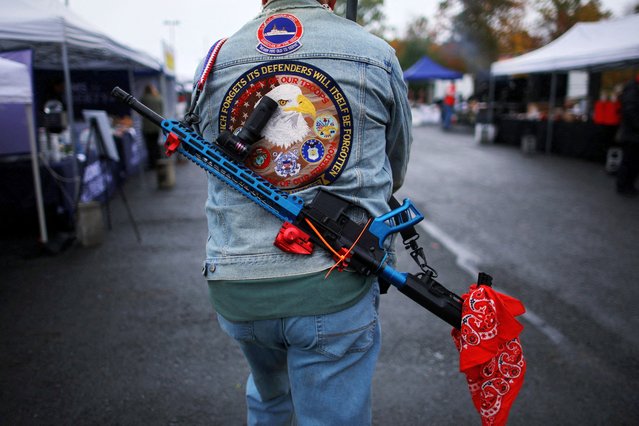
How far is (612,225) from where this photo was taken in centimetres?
666

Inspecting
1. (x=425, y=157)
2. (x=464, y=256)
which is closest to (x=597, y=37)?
(x=425, y=157)

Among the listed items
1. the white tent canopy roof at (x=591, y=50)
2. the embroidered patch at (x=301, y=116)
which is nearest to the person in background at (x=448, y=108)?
the white tent canopy roof at (x=591, y=50)

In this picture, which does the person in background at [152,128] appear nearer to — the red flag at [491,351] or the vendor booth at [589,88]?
the vendor booth at [589,88]

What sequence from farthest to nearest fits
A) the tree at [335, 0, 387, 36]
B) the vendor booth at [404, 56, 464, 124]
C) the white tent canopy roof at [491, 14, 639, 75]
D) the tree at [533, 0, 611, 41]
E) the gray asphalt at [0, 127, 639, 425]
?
the tree at [335, 0, 387, 36] → the tree at [533, 0, 611, 41] → the vendor booth at [404, 56, 464, 124] → the white tent canopy roof at [491, 14, 639, 75] → the gray asphalt at [0, 127, 639, 425]

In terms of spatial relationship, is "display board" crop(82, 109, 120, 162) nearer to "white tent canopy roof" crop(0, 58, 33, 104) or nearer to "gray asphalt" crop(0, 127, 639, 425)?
"gray asphalt" crop(0, 127, 639, 425)

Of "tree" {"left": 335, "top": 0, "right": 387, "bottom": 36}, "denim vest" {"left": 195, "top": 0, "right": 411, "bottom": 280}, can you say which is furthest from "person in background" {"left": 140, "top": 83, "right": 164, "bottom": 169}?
"tree" {"left": 335, "top": 0, "right": 387, "bottom": 36}

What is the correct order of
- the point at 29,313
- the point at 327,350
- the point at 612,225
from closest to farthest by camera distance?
the point at 327,350 < the point at 29,313 < the point at 612,225

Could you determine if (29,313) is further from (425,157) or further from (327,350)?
(425,157)

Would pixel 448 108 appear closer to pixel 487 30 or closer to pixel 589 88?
pixel 589 88

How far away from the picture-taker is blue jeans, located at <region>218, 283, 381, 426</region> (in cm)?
147

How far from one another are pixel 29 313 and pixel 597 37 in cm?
1307

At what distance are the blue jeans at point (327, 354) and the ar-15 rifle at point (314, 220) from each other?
16 centimetres

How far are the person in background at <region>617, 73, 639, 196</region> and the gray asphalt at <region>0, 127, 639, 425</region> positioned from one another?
151 cm

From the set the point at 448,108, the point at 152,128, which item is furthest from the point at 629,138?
the point at 448,108
